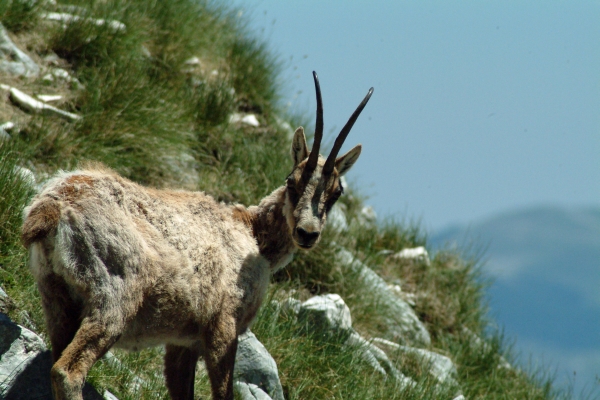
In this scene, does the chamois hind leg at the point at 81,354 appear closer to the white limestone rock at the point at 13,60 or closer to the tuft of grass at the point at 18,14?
the white limestone rock at the point at 13,60

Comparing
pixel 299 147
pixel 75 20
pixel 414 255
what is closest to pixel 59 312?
pixel 299 147

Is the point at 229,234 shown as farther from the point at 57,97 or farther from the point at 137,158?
the point at 57,97

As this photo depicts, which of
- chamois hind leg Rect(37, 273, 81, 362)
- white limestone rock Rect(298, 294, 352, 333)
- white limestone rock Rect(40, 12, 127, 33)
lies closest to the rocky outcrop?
white limestone rock Rect(298, 294, 352, 333)

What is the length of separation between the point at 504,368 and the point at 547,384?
28.7 inches

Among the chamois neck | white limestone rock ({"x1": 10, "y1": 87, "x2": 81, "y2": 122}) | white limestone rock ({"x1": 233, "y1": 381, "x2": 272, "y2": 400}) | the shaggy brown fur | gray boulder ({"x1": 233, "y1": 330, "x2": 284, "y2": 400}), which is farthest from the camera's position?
white limestone rock ({"x1": 10, "y1": 87, "x2": 81, "y2": 122})

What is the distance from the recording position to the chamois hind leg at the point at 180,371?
5.95 meters

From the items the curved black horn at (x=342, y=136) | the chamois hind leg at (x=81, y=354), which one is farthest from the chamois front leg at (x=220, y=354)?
the curved black horn at (x=342, y=136)

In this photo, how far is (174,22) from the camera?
42.8ft

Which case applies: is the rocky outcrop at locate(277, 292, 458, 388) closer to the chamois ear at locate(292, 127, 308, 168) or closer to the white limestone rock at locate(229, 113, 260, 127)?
the chamois ear at locate(292, 127, 308, 168)

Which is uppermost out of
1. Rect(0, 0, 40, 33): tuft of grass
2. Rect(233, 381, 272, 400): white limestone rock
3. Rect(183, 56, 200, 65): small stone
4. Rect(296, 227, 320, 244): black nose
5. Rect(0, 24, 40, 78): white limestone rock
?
Rect(183, 56, 200, 65): small stone

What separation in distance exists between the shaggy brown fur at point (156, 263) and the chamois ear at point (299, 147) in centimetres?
29

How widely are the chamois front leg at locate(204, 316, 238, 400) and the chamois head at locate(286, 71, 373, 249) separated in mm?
1054

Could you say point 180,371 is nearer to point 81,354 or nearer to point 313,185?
point 81,354

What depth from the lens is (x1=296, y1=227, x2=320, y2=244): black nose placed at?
6.05 m
